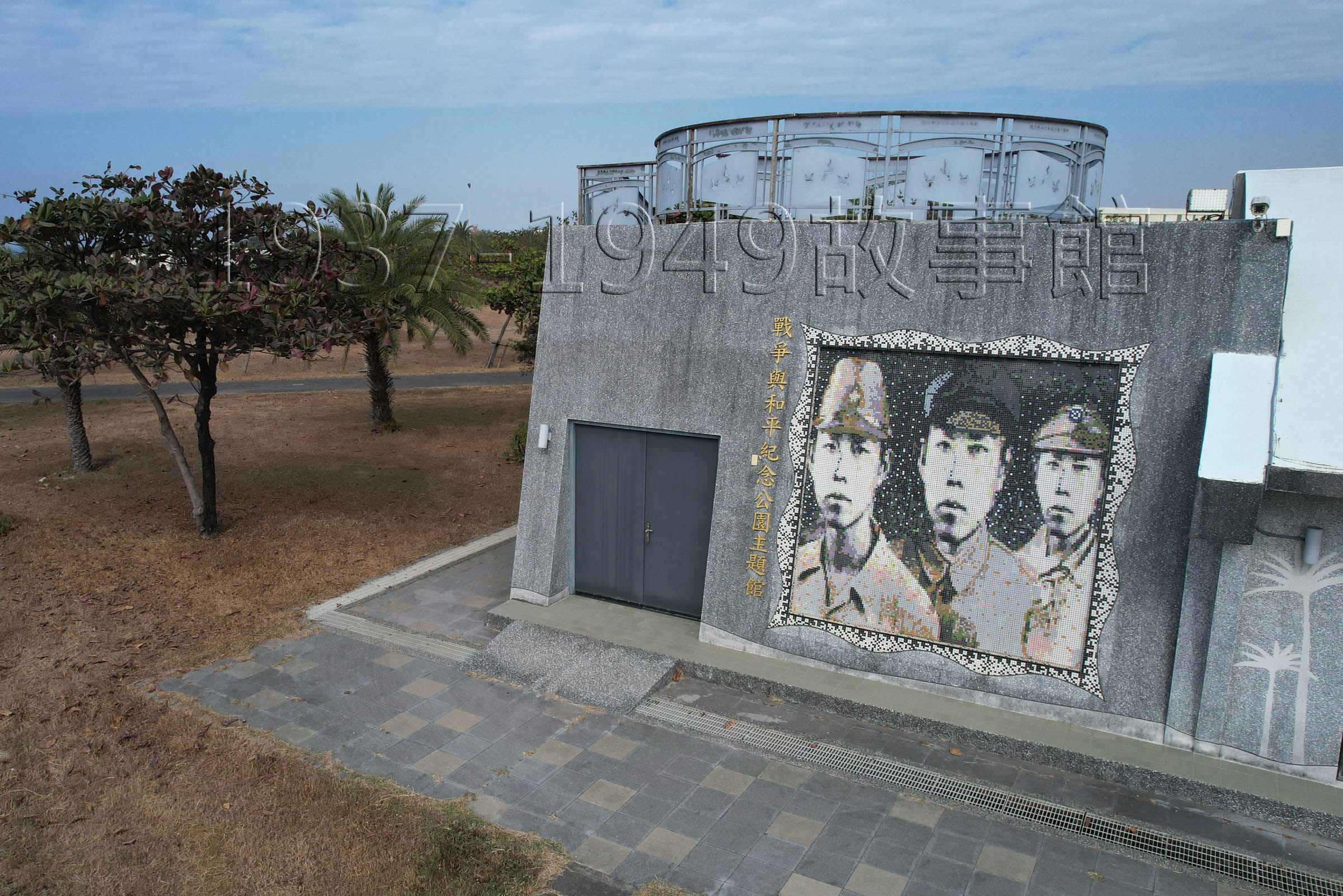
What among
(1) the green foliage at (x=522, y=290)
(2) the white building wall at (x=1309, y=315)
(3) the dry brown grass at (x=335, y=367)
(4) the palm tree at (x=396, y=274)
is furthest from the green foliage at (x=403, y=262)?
(2) the white building wall at (x=1309, y=315)

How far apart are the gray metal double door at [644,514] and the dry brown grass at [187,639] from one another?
334 cm

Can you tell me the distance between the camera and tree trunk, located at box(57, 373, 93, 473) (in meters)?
13.1

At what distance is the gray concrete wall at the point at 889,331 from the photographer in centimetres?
616

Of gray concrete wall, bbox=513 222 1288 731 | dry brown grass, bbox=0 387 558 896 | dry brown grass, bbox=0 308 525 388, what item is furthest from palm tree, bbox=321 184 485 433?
Answer: gray concrete wall, bbox=513 222 1288 731

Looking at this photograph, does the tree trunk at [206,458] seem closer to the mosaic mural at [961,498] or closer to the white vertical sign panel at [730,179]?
the white vertical sign panel at [730,179]

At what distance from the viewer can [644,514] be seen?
8.77 metres

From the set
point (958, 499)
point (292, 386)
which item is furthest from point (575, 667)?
point (292, 386)

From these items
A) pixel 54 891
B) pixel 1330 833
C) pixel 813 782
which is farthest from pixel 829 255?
pixel 54 891

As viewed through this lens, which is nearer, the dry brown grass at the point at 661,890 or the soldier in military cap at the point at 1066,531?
the dry brown grass at the point at 661,890

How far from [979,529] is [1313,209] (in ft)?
10.9

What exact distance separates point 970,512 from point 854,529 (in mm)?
1026

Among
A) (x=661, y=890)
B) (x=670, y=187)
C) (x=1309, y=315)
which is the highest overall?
(x=670, y=187)

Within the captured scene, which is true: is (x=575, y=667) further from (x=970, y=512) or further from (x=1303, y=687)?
(x=1303, y=687)

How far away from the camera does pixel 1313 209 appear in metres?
5.89
